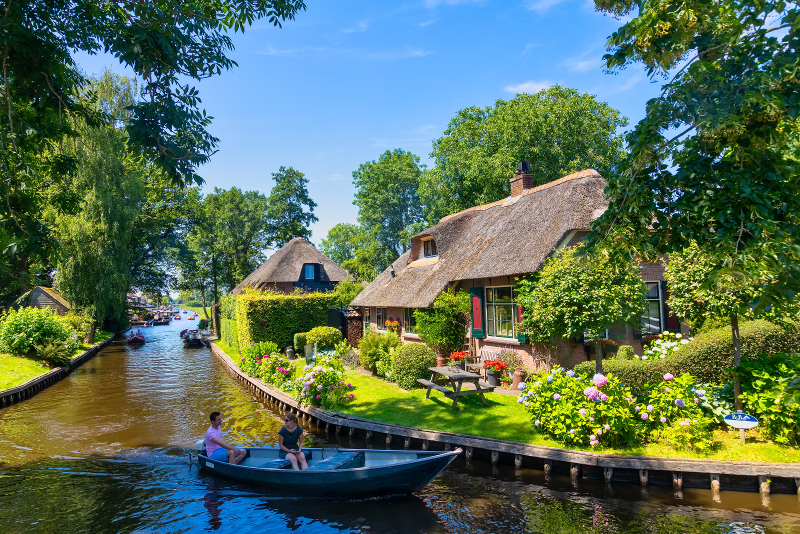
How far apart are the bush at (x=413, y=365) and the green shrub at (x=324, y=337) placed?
8311 mm

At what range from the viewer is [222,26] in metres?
10.8

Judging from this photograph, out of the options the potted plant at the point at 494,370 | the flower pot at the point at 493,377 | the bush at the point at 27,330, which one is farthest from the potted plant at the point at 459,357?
the bush at the point at 27,330

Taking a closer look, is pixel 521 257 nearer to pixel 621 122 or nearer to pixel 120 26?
pixel 120 26

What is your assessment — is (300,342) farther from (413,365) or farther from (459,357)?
(459,357)

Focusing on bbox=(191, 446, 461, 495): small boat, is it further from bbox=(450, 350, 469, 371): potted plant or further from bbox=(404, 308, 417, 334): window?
bbox=(404, 308, 417, 334): window

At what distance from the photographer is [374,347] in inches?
809

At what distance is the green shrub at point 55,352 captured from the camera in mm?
25109

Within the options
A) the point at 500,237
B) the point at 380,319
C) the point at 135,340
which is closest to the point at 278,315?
the point at 380,319

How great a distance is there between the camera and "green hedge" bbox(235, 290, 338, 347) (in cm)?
2673

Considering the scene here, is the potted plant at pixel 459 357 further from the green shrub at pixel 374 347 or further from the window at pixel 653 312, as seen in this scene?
the window at pixel 653 312

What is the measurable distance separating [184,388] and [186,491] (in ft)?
42.6

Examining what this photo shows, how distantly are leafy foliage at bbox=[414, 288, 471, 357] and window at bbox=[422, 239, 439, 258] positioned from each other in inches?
207

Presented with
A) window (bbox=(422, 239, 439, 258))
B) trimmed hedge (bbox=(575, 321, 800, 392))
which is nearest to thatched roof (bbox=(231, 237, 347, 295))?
window (bbox=(422, 239, 439, 258))

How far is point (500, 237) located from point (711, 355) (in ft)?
29.2
